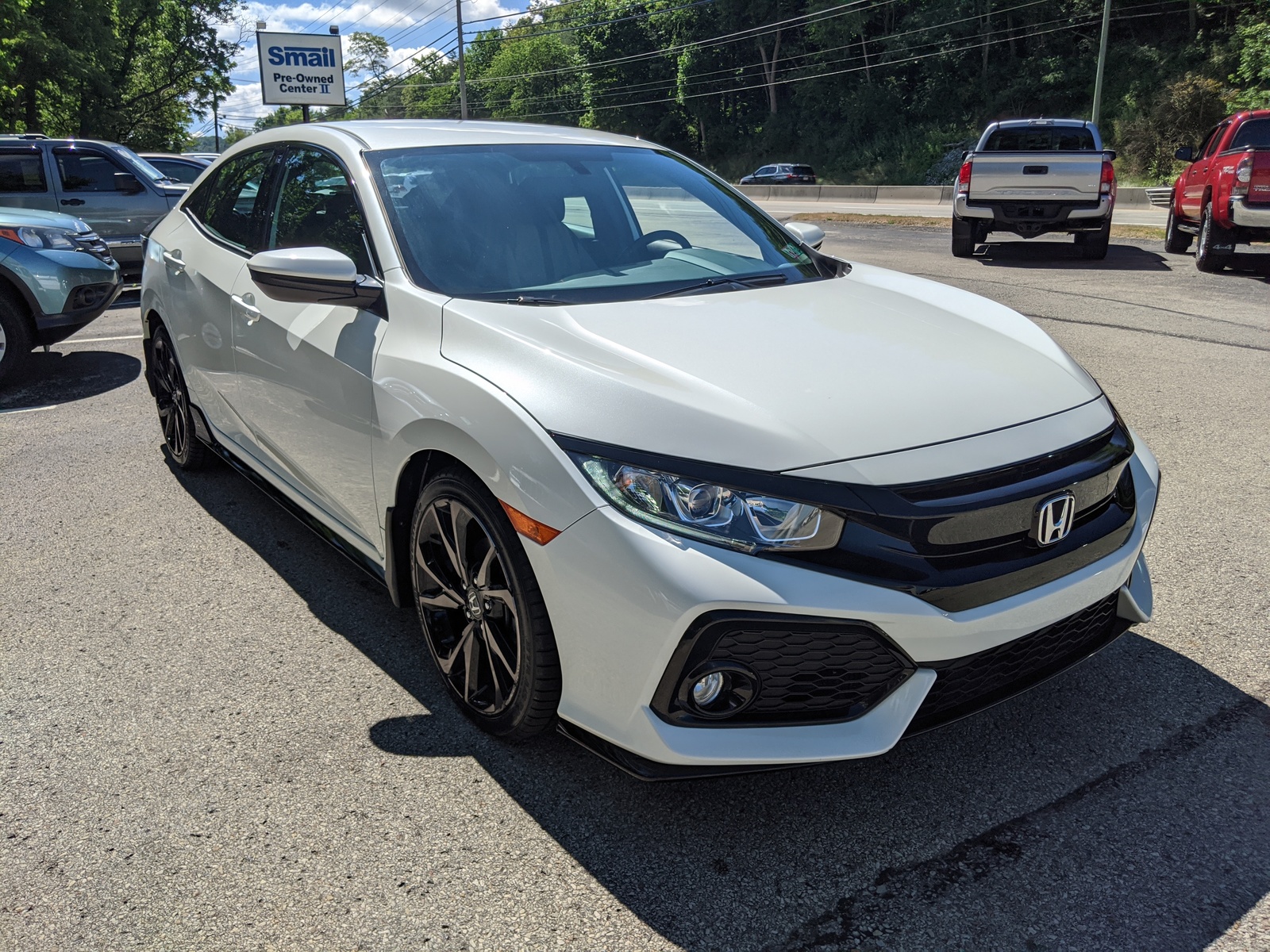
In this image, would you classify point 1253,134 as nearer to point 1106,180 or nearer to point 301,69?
point 1106,180

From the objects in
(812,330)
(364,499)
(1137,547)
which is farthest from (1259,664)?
(364,499)

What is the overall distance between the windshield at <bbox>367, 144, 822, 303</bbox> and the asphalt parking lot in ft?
4.18

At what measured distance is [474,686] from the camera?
9.24ft

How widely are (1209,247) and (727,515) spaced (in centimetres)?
1194

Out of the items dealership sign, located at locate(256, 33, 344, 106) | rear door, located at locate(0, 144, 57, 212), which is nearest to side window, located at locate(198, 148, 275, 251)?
rear door, located at locate(0, 144, 57, 212)

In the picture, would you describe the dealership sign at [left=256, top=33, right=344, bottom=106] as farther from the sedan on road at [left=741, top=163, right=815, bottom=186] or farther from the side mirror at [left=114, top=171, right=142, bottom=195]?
the side mirror at [left=114, top=171, right=142, bottom=195]

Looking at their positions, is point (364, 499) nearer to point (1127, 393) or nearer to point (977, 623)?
point (977, 623)

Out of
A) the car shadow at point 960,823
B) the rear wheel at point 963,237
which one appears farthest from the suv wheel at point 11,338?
the rear wheel at point 963,237

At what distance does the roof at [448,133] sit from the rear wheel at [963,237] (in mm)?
11058

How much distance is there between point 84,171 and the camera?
39.9 feet

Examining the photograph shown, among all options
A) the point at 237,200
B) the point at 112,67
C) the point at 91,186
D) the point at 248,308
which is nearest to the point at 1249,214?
the point at 237,200

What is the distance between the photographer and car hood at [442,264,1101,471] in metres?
2.29

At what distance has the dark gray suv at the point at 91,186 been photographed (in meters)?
11.9

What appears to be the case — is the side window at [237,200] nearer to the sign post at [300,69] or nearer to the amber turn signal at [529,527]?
the amber turn signal at [529,527]
